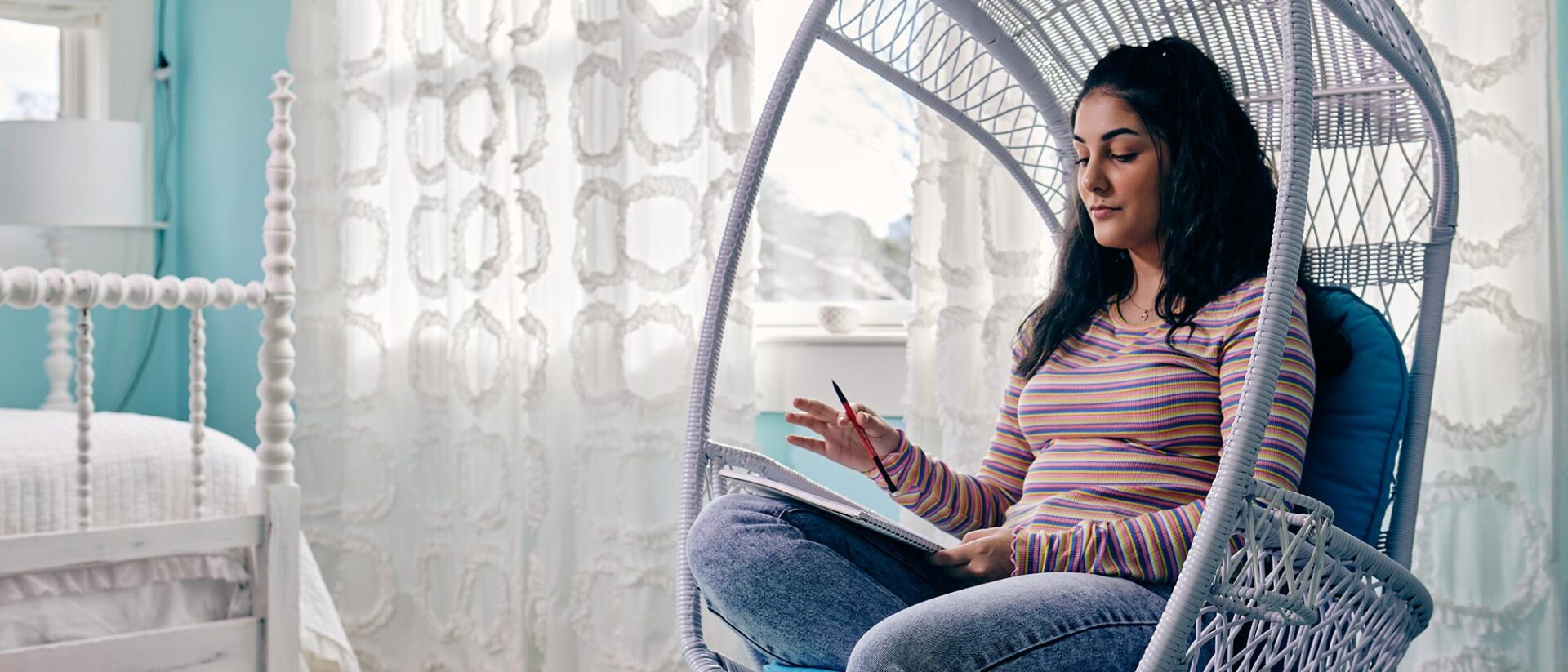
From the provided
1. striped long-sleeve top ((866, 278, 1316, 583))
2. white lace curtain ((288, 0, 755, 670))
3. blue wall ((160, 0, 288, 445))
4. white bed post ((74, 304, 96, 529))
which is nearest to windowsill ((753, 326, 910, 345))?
white lace curtain ((288, 0, 755, 670))

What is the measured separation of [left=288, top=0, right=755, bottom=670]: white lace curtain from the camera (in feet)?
7.38

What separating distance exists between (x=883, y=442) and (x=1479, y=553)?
732 mm

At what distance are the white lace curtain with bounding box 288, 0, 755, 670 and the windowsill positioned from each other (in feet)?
0.49

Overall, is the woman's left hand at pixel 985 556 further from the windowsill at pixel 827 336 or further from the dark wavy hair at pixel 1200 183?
the windowsill at pixel 827 336

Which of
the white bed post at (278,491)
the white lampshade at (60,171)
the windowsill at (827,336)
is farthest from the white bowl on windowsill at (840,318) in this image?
the white lampshade at (60,171)

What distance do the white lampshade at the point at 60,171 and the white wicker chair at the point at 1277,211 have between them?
204 centimetres

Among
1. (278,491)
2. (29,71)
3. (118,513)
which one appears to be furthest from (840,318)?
(29,71)

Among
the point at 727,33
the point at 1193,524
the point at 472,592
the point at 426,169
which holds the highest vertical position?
the point at 727,33

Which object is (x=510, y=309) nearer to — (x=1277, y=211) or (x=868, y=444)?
(x=868, y=444)

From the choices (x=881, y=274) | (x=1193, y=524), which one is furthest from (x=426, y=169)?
(x=1193, y=524)

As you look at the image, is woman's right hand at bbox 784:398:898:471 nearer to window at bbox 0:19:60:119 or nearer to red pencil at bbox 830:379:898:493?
red pencil at bbox 830:379:898:493

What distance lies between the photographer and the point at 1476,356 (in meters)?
1.50

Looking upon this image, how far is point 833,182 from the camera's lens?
7.97 feet

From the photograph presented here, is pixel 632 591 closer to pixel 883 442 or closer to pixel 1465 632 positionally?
pixel 883 442
